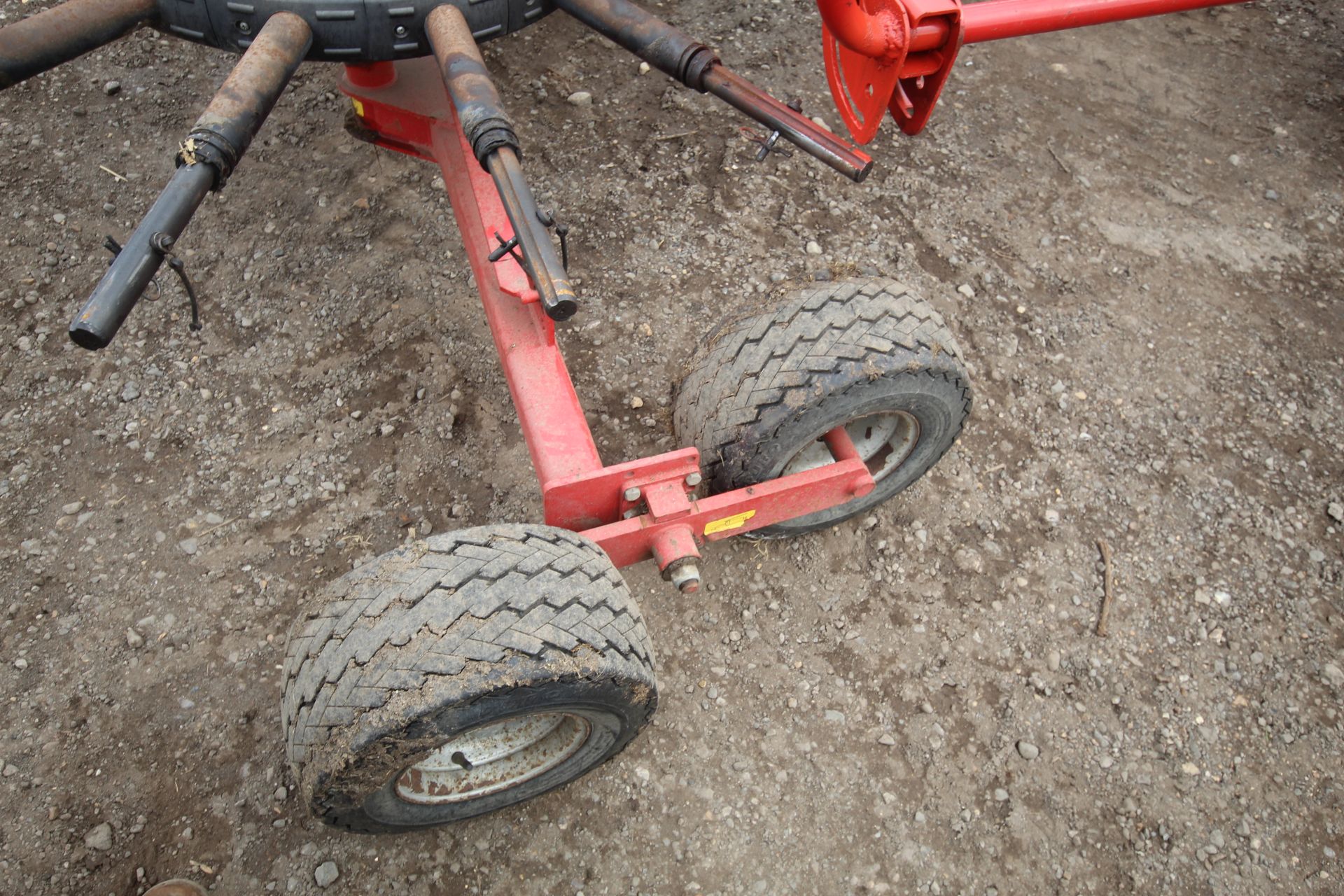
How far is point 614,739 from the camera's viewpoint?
2352 millimetres

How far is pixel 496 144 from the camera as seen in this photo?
88.1 inches

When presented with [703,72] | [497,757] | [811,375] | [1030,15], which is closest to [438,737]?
[497,757]

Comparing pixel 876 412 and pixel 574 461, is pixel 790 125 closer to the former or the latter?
pixel 876 412

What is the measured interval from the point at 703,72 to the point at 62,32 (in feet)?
5.83

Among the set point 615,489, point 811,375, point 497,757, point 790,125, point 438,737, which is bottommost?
point 497,757

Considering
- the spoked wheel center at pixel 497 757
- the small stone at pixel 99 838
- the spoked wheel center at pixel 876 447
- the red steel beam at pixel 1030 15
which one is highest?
the red steel beam at pixel 1030 15

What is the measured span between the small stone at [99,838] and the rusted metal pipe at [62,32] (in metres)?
2.13

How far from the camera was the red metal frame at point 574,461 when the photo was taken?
2.29 meters

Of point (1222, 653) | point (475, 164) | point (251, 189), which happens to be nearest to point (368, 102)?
point (475, 164)

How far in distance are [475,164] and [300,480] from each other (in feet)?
4.50

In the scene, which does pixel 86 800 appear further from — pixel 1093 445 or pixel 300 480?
pixel 1093 445

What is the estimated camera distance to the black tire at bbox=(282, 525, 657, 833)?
1.82m

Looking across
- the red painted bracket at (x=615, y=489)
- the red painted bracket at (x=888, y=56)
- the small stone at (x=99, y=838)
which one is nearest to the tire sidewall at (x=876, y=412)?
the red painted bracket at (x=615, y=489)

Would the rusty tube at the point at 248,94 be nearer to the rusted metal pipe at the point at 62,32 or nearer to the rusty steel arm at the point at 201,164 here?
the rusty steel arm at the point at 201,164
